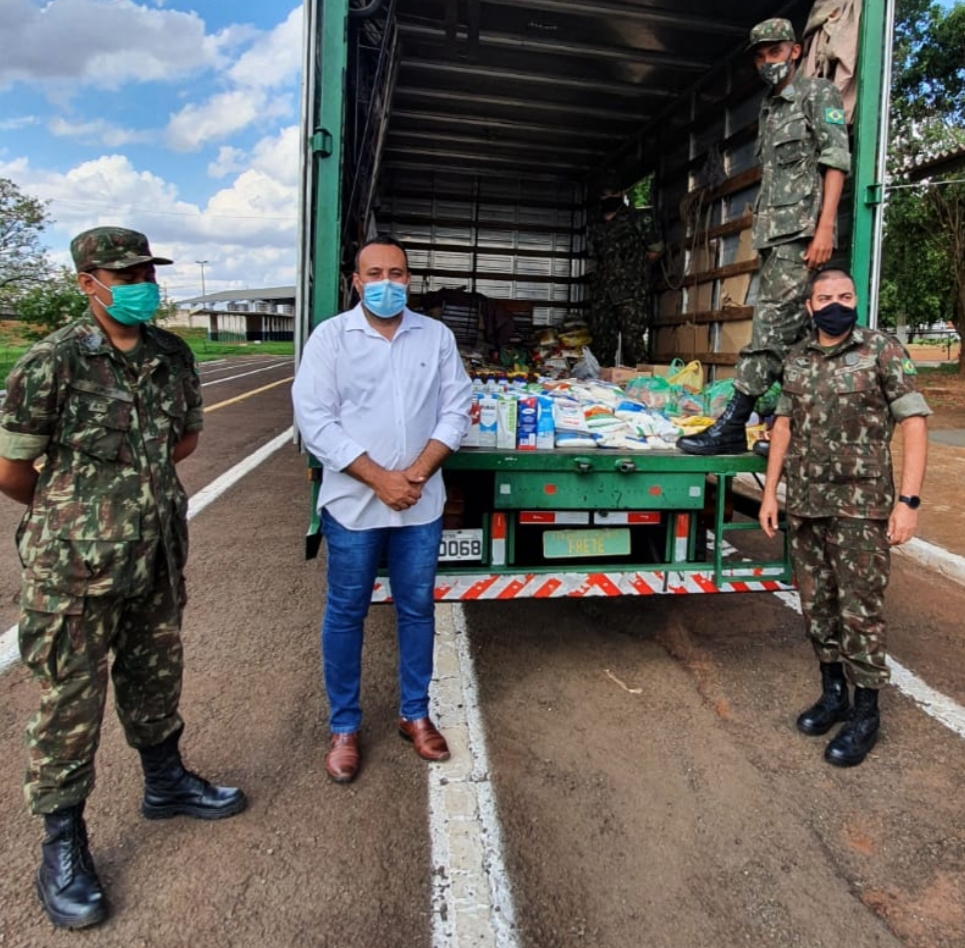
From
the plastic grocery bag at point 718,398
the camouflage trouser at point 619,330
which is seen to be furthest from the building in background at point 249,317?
the plastic grocery bag at point 718,398

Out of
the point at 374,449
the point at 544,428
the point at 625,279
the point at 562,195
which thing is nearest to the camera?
the point at 374,449

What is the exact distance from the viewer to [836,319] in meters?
2.83

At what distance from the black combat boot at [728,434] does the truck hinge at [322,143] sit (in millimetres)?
2012

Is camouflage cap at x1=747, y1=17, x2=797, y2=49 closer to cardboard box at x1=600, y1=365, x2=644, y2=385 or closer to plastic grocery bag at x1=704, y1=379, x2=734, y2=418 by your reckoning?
plastic grocery bag at x1=704, y1=379, x2=734, y2=418

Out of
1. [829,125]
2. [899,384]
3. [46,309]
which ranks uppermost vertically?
[46,309]

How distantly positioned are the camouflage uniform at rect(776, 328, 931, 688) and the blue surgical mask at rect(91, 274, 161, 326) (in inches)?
91.9

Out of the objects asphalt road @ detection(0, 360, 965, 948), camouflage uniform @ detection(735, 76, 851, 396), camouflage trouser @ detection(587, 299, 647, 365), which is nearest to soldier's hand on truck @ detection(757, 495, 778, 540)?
camouflage uniform @ detection(735, 76, 851, 396)

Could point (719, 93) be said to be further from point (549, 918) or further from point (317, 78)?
point (549, 918)

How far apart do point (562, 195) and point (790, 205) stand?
15.8ft

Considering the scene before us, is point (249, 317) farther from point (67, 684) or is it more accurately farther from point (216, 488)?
point (67, 684)

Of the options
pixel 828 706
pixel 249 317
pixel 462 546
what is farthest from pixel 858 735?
pixel 249 317

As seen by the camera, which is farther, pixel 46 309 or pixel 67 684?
pixel 46 309

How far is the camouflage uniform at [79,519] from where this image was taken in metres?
2.05

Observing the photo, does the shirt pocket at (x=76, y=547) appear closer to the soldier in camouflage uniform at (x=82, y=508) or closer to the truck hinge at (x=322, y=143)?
the soldier in camouflage uniform at (x=82, y=508)
